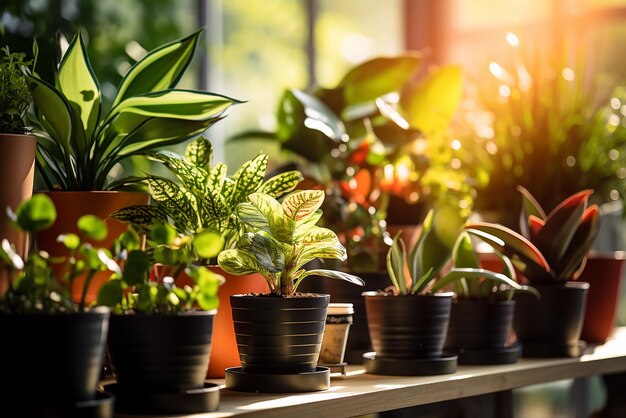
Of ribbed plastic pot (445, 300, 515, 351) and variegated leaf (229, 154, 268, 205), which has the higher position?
variegated leaf (229, 154, 268, 205)

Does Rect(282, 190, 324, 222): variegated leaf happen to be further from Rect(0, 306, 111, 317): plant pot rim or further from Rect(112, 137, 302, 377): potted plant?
Rect(0, 306, 111, 317): plant pot rim

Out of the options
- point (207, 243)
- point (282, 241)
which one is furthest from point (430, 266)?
point (207, 243)

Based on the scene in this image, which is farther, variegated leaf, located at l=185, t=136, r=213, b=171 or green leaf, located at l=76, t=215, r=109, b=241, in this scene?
variegated leaf, located at l=185, t=136, r=213, b=171

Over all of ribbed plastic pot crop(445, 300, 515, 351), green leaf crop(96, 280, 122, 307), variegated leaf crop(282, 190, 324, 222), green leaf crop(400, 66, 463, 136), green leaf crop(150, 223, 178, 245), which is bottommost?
ribbed plastic pot crop(445, 300, 515, 351)

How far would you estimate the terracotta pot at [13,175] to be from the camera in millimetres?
1007

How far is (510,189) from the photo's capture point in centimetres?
196

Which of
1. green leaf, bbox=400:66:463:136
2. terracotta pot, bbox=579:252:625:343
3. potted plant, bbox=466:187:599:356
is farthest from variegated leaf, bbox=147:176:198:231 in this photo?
terracotta pot, bbox=579:252:625:343

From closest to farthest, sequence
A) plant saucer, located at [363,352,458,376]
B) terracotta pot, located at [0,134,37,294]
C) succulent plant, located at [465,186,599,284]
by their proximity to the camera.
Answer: terracotta pot, located at [0,134,37,294] < plant saucer, located at [363,352,458,376] < succulent plant, located at [465,186,599,284]

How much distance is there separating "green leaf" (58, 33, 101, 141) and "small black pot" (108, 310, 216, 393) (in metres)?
0.38

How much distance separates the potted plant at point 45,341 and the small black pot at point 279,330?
0.85 ft

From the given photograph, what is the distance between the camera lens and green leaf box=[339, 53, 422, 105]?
176 centimetres

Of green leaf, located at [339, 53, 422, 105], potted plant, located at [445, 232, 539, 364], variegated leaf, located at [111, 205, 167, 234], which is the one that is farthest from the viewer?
green leaf, located at [339, 53, 422, 105]

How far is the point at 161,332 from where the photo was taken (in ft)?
2.90

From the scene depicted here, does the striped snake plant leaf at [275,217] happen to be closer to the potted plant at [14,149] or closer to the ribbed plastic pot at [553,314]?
the potted plant at [14,149]
